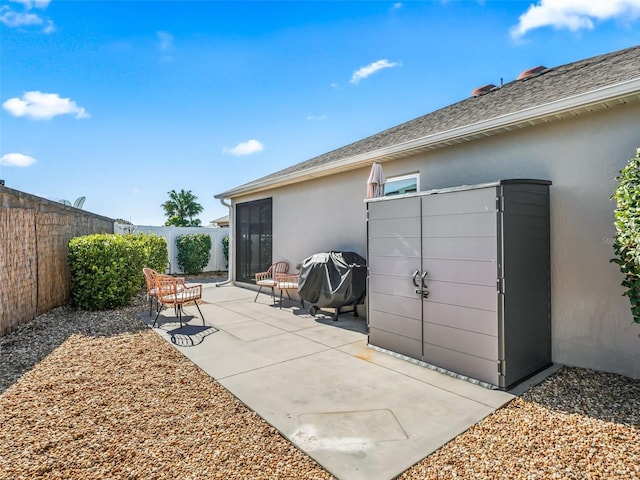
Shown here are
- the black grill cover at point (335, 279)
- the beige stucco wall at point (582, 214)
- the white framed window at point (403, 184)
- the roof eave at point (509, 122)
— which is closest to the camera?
the roof eave at point (509, 122)

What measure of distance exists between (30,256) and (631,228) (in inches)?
345

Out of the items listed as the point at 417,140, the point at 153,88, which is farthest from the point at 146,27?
the point at 417,140

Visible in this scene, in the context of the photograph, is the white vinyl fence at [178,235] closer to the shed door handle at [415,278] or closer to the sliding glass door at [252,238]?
the sliding glass door at [252,238]

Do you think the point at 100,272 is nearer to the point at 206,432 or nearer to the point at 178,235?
the point at 206,432

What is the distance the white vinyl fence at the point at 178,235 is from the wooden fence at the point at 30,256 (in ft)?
21.2

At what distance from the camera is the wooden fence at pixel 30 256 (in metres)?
5.29

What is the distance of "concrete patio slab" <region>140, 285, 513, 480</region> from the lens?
2555 millimetres

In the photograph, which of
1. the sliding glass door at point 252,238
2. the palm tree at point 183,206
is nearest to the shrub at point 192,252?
the sliding glass door at point 252,238

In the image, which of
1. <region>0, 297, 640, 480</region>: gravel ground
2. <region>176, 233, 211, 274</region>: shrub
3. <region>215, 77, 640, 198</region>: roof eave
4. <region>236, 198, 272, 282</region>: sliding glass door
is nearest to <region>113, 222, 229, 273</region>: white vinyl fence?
<region>176, 233, 211, 274</region>: shrub

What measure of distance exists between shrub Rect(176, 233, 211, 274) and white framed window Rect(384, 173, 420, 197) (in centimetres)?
1140

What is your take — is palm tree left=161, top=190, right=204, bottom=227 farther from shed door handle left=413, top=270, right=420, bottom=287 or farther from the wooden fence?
shed door handle left=413, top=270, right=420, bottom=287

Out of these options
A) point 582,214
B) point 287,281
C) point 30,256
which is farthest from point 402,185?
point 30,256

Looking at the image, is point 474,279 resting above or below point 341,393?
above

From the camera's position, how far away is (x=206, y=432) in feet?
9.12
